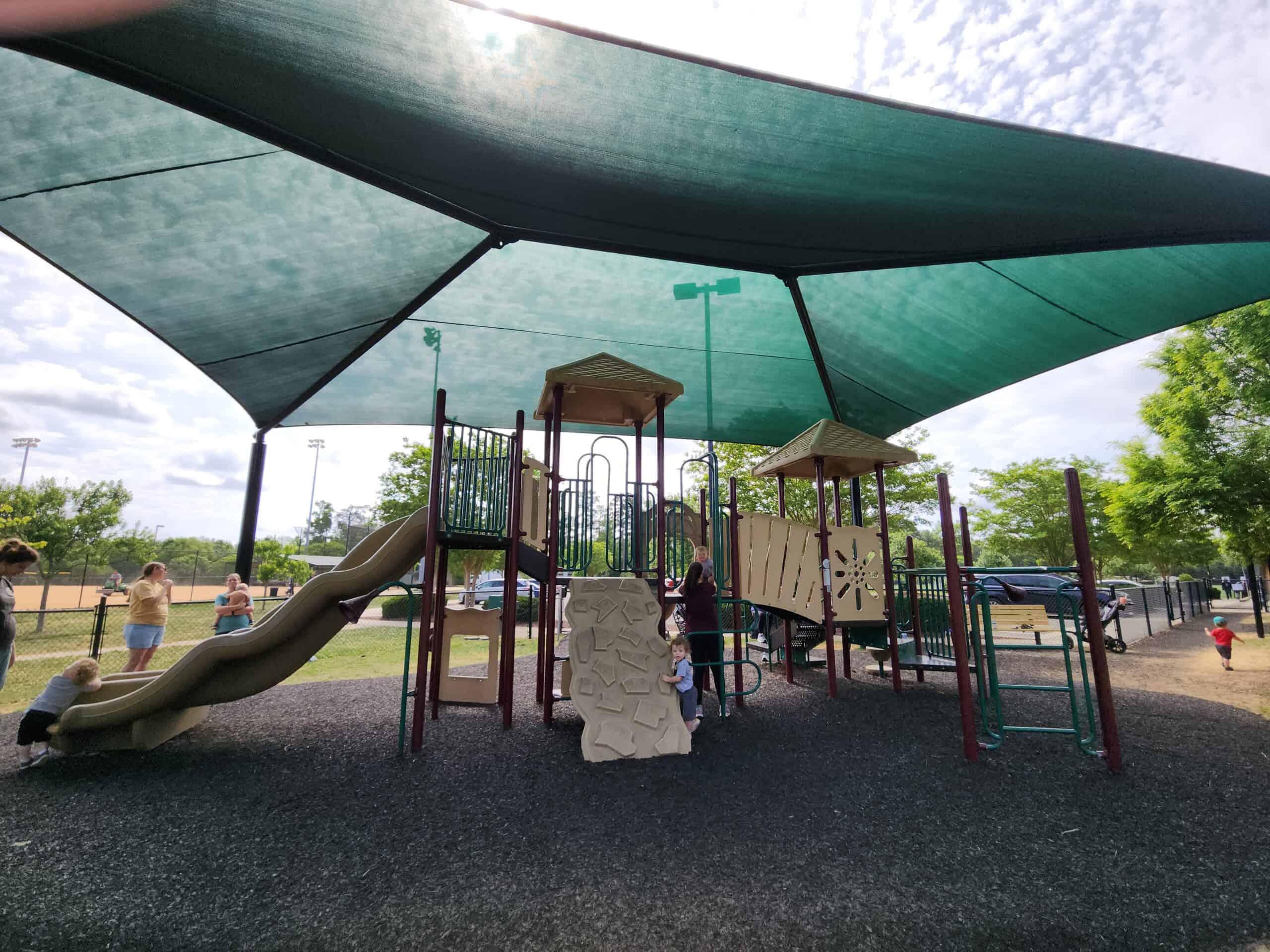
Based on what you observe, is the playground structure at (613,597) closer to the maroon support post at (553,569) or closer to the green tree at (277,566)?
the maroon support post at (553,569)

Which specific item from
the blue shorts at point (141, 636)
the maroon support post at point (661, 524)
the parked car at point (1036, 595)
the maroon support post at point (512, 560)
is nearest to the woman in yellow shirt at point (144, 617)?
the blue shorts at point (141, 636)

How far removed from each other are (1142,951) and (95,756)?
22.7ft

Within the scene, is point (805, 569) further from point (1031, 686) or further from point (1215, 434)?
point (1215, 434)

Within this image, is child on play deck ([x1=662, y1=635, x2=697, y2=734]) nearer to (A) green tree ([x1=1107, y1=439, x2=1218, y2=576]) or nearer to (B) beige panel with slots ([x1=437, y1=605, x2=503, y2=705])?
(B) beige panel with slots ([x1=437, y1=605, x2=503, y2=705])

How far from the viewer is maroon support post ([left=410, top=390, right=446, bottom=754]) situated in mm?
4762

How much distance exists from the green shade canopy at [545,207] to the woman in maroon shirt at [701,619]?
3.44 metres

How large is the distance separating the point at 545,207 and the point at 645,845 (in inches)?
194

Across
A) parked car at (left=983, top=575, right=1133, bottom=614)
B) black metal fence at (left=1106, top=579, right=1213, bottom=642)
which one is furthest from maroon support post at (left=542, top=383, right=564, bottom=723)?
black metal fence at (left=1106, top=579, right=1213, bottom=642)

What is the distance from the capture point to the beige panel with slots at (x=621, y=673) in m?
4.66

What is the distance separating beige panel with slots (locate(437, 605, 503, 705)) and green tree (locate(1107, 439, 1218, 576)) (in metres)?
13.1

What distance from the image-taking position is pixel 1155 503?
11859 millimetres

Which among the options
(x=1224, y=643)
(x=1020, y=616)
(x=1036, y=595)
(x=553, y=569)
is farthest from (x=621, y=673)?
(x=1036, y=595)

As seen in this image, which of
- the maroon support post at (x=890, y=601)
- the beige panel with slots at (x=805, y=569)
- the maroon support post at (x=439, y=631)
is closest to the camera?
the maroon support post at (x=439, y=631)

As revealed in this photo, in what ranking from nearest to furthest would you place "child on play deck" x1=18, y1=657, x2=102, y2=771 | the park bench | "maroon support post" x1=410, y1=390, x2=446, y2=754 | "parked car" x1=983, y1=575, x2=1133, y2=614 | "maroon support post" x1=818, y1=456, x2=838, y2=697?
"child on play deck" x1=18, y1=657, x2=102, y2=771 < "maroon support post" x1=410, y1=390, x2=446, y2=754 < "maroon support post" x1=818, y1=456, x2=838, y2=697 < the park bench < "parked car" x1=983, y1=575, x2=1133, y2=614
